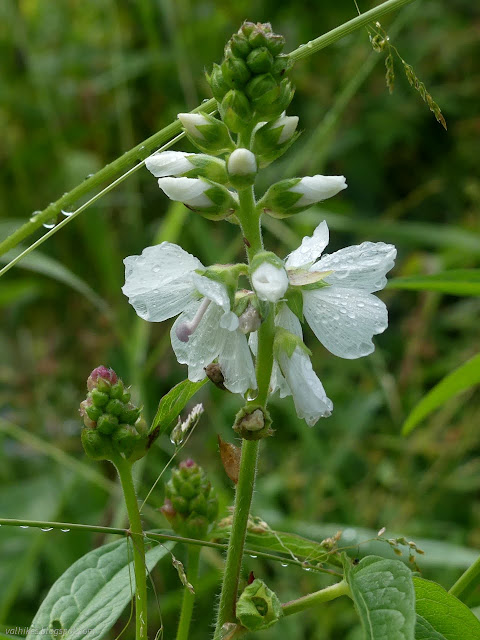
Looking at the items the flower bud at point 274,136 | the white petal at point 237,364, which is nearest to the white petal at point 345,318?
the white petal at point 237,364

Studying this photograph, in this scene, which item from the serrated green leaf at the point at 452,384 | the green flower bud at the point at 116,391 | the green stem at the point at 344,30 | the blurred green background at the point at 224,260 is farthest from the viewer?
the blurred green background at the point at 224,260

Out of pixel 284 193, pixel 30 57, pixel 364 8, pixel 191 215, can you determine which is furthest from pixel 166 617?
pixel 364 8

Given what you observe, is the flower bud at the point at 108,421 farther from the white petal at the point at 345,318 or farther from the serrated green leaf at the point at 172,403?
the white petal at the point at 345,318

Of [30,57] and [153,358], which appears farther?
[30,57]

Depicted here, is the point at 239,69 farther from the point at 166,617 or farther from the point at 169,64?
the point at 169,64

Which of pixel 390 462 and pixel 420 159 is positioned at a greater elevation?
pixel 420 159

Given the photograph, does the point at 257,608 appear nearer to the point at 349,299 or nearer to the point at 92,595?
the point at 92,595
